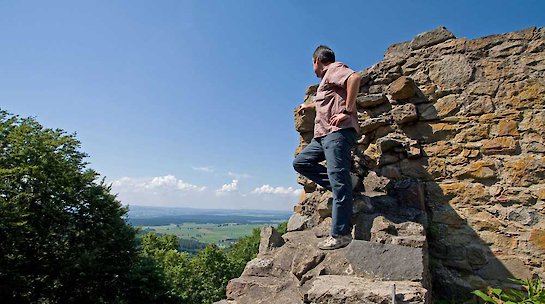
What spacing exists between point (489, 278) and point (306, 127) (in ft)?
8.63

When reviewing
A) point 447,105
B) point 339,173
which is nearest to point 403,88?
point 447,105

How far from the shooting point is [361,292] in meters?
1.90

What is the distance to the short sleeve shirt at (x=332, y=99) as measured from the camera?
2.91 metres

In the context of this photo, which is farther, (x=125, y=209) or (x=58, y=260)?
(x=125, y=209)

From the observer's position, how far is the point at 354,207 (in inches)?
122

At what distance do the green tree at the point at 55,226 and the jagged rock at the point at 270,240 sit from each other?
10.6 meters

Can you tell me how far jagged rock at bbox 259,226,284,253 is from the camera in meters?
3.18

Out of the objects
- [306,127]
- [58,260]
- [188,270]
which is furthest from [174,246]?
[306,127]

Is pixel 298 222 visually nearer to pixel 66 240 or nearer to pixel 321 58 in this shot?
pixel 321 58

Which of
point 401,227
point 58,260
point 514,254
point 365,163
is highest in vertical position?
point 365,163

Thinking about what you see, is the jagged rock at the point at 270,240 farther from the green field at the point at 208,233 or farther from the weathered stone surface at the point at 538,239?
the green field at the point at 208,233

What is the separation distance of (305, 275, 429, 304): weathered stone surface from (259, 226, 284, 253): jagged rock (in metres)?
1.08

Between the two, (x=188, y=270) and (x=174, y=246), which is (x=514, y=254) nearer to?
(x=188, y=270)

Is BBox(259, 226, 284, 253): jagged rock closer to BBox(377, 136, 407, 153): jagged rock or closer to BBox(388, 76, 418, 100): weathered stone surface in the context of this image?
BBox(377, 136, 407, 153): jagged rock
